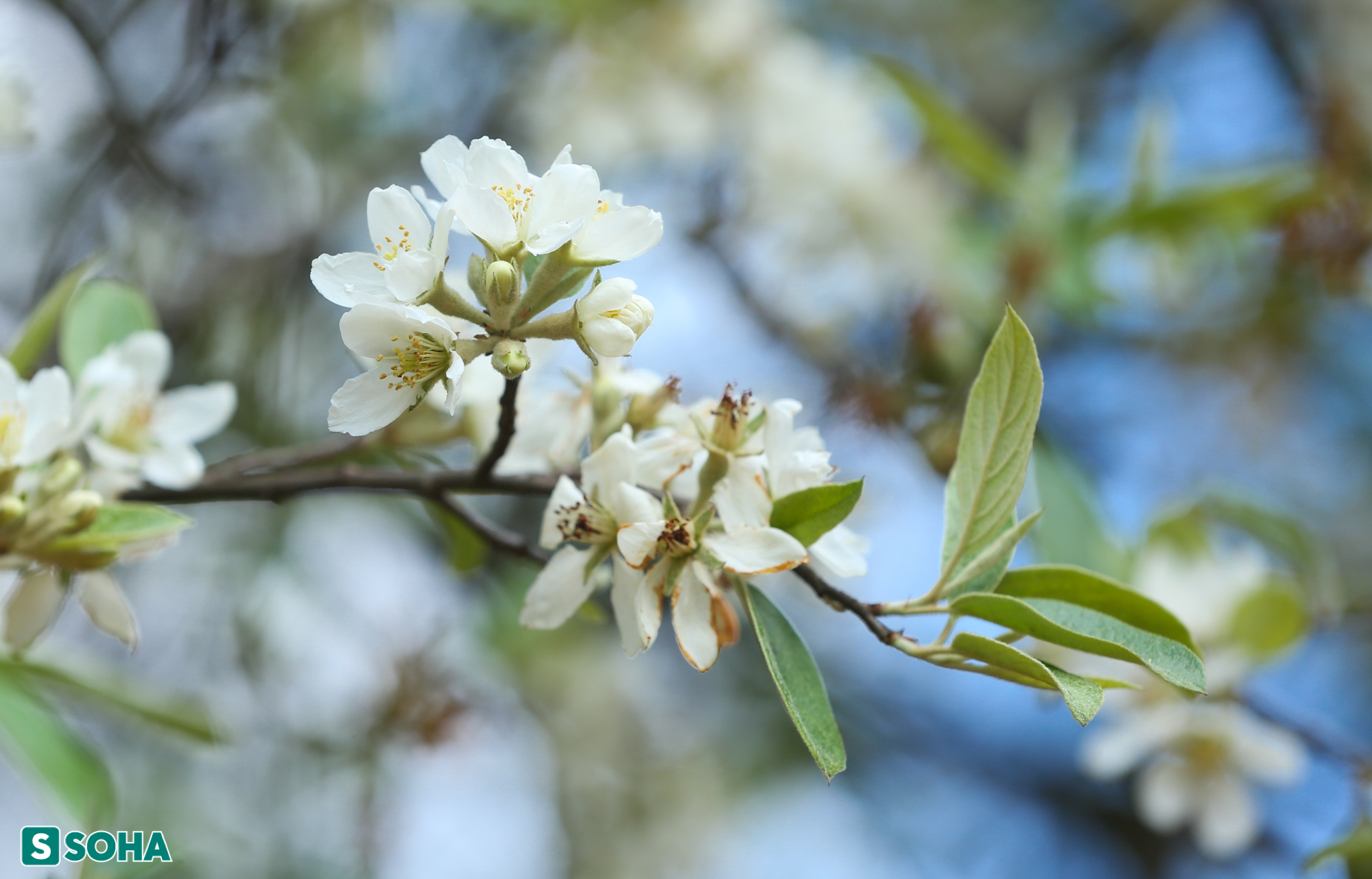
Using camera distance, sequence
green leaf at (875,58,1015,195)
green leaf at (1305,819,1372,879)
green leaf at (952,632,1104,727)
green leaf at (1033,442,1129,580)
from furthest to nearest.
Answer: green leaf at (875,58,1015,195) → green leaf at (1033,442,1129,580) → green leaf at (1305,819,1372,879) → green leaf at (952,632,1104,727)

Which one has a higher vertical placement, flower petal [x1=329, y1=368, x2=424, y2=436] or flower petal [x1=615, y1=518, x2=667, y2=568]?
flower petal [x1=329, y1=368, x2=424, y2=436]

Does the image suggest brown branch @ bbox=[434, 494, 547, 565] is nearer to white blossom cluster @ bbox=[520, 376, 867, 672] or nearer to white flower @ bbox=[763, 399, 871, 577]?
white blossom cluster @ bbox=[520, 376, 867, 672]

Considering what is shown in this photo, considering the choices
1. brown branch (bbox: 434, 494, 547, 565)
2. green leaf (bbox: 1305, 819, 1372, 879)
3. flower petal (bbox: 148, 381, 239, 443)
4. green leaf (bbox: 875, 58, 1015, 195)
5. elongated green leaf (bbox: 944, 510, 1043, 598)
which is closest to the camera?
elongated green leaf (bbox: 944, 510, 1043, 598)

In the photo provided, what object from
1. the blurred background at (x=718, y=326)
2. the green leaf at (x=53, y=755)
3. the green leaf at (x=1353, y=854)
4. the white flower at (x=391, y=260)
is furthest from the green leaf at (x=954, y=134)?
the green leaf at (x=53, y=755)

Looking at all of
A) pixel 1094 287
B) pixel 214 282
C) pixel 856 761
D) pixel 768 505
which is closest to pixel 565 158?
pixel 768 505

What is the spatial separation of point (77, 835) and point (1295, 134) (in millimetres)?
2817

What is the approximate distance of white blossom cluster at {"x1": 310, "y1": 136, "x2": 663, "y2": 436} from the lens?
1.90ft

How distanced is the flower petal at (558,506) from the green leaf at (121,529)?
0.24 m

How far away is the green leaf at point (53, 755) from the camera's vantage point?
0.86 metres

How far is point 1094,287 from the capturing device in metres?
1.82

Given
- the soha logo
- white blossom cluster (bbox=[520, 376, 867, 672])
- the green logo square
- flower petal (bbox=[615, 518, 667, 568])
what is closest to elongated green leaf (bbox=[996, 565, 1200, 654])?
white blossom cluster (bbox=[520, 376, 867, 672])

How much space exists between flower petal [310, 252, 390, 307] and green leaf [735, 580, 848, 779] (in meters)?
0.30

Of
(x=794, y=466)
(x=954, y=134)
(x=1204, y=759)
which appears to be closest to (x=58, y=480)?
(x=794, y=466)

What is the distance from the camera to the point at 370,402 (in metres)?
0.62
